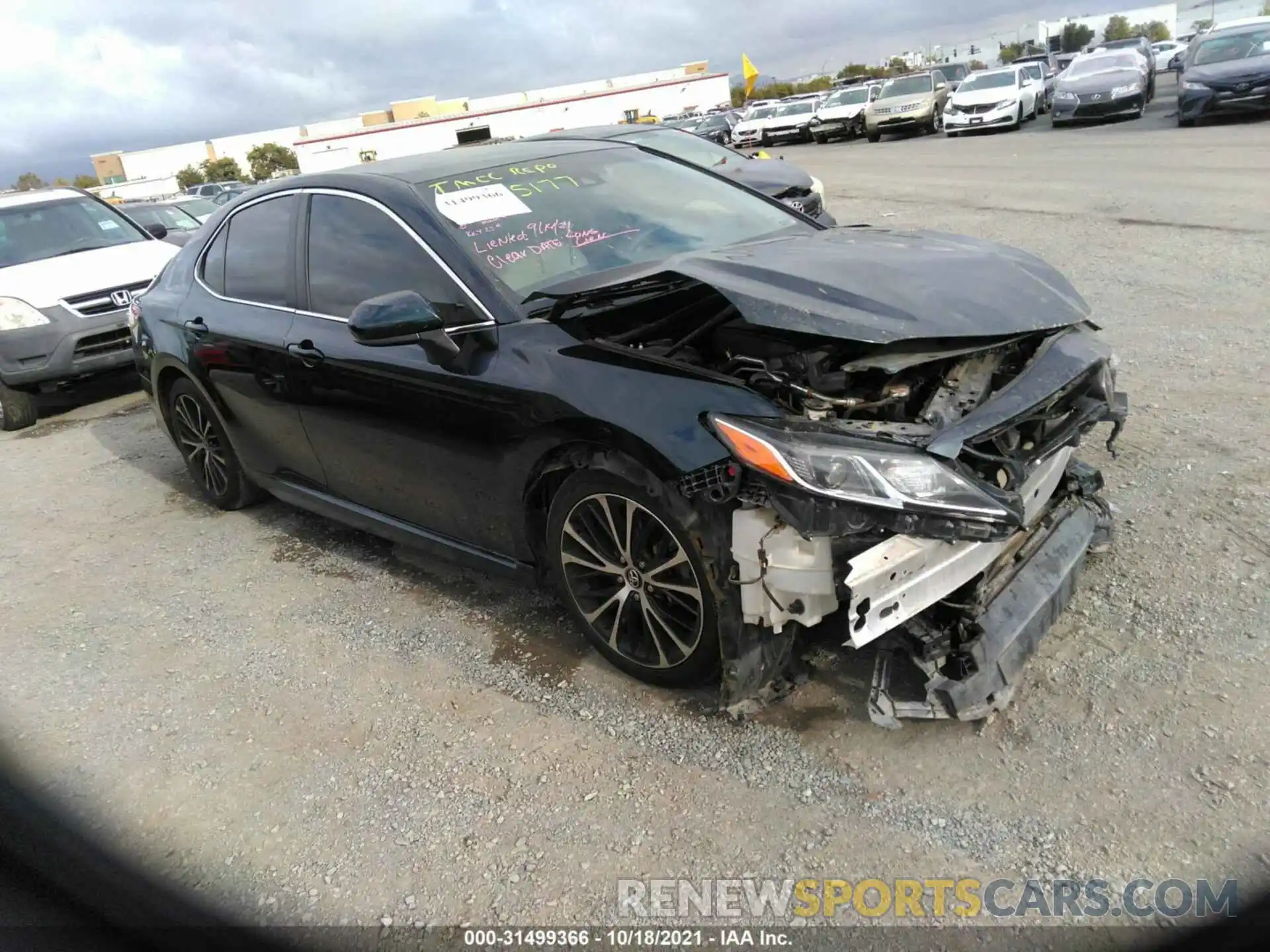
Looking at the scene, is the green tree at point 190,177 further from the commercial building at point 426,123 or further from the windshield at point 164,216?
the windshield at point 164,216

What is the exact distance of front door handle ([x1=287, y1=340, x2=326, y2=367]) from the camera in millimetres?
3877

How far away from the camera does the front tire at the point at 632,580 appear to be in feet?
9.21

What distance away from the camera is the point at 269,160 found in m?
71.8

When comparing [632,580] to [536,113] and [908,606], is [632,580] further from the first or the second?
[536,113]

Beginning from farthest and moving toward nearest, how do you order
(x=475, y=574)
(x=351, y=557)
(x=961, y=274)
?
(x=351, y=557), (x=475, y=574), (x=961, y=274)

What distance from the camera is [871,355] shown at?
267 centimetres

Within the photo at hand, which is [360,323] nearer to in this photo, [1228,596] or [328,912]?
[328,912]

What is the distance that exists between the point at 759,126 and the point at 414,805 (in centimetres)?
2993

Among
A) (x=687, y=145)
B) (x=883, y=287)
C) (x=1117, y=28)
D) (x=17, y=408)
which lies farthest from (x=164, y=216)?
(x=1117, y=28)

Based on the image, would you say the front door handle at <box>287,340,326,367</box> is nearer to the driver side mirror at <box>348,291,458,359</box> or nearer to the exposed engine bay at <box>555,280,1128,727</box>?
the driver side mirror at <box>348,291,458,359</box>

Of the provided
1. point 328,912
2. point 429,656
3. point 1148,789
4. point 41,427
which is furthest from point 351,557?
point 41,427

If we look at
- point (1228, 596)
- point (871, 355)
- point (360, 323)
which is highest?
point (360, 323)

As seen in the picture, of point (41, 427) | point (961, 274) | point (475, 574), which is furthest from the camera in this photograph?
point (41, 427)

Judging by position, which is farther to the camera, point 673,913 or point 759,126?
point 759,126
